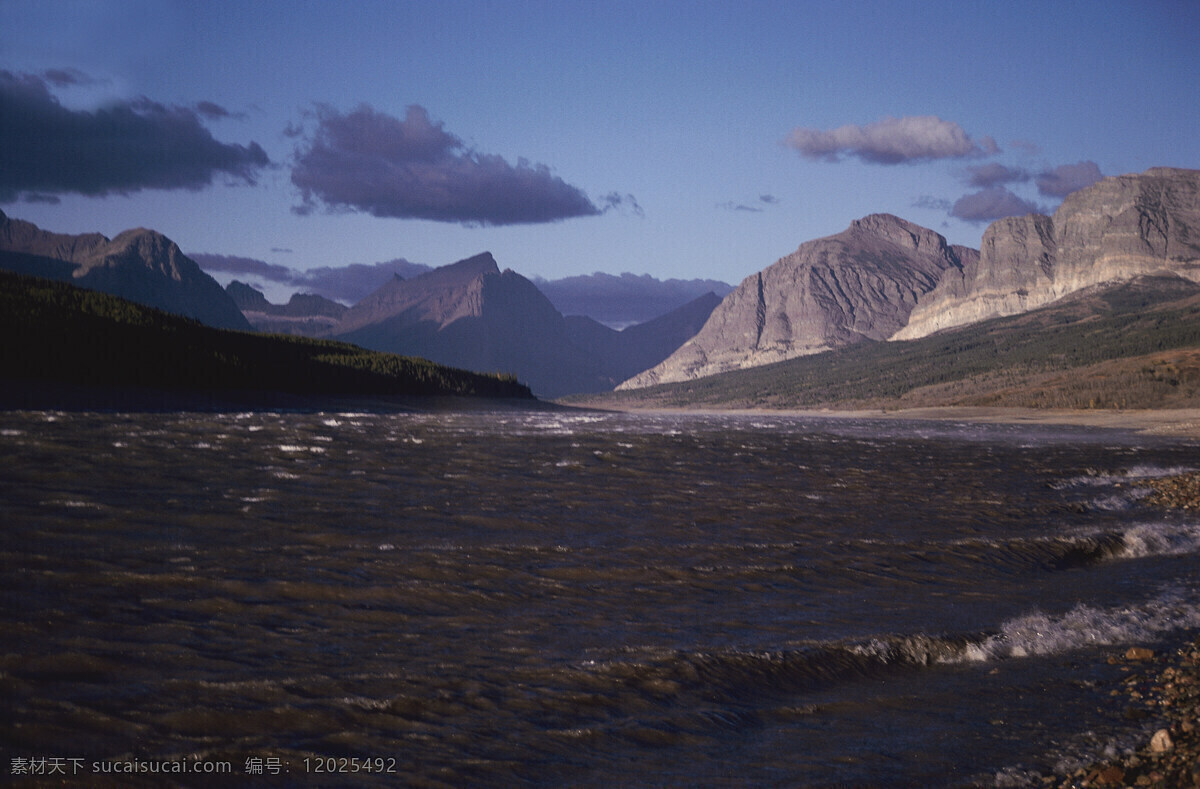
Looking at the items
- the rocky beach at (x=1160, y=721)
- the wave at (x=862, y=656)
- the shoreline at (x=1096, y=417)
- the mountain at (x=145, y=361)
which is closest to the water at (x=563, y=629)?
the wave at (x=862, y=656)

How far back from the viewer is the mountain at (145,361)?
67188 millimetres

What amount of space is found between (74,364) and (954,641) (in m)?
83.7

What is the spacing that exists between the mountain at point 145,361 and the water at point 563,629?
52434 mm

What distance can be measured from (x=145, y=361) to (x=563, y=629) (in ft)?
279

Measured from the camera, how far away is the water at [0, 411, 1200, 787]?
25.1 ft

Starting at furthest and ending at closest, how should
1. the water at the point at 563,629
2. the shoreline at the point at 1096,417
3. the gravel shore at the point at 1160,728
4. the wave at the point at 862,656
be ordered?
the shoreline at the point at 1096,417
the wave at the point at 862,656
the water at the point at 563,629
the gravel shore at the point at 1160,728

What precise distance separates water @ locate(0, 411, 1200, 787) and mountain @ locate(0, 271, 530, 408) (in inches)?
2064

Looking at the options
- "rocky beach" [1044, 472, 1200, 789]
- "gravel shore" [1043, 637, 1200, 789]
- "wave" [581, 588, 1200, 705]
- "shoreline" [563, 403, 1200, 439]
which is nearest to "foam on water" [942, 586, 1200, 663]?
"wave" [581, 588, 1200, 705]

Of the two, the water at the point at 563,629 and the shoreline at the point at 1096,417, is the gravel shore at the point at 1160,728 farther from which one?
the shoreline at the point at 1096,417

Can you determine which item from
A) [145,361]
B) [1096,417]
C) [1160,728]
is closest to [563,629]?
[1160,728]

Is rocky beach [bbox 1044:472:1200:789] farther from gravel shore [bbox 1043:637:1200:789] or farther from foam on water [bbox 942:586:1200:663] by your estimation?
foam on water [bbox 942:586:1200:663]

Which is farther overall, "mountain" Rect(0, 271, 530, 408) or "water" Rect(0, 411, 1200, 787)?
"mountain" Rect(0, 271, 530, 408)

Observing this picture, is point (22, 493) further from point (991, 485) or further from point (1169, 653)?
point (991, 485)

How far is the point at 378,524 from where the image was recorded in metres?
18.3
